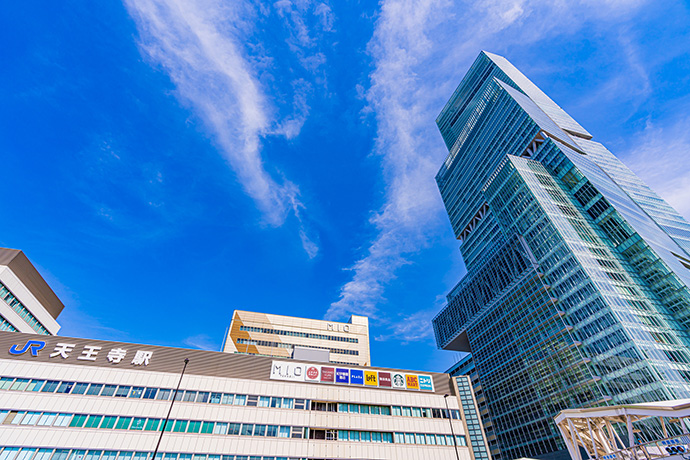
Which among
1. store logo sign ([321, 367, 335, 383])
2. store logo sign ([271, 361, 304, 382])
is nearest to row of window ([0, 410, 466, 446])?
store logo sign ([271, 361, 304, 382])

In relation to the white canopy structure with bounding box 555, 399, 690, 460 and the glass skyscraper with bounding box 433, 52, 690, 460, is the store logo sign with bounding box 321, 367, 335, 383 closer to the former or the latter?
the white canopy structure with bounding box 555, 399, 690, 460

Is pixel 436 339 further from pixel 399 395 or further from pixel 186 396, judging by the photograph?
pixel 186 396

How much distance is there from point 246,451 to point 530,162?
5010 inches

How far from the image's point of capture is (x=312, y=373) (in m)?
49.1

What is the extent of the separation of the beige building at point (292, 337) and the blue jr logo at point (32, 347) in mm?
54712

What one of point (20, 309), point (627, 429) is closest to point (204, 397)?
point (627, 429)

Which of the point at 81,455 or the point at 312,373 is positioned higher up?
the point at 312,373

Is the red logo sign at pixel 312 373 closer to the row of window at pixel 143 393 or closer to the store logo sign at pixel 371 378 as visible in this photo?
the row of window at pixel 143 393

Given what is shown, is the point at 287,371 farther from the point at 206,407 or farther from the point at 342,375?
the point at 206,407

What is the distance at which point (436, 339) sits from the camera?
16412cm

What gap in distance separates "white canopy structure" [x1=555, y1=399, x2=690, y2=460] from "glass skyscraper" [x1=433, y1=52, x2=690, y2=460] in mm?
54083

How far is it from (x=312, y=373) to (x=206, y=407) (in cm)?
1501

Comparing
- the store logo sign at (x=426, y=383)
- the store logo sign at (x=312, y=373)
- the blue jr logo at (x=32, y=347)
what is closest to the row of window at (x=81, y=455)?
the blue jr logo at (x=32, y=347)

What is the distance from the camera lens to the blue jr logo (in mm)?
38906
